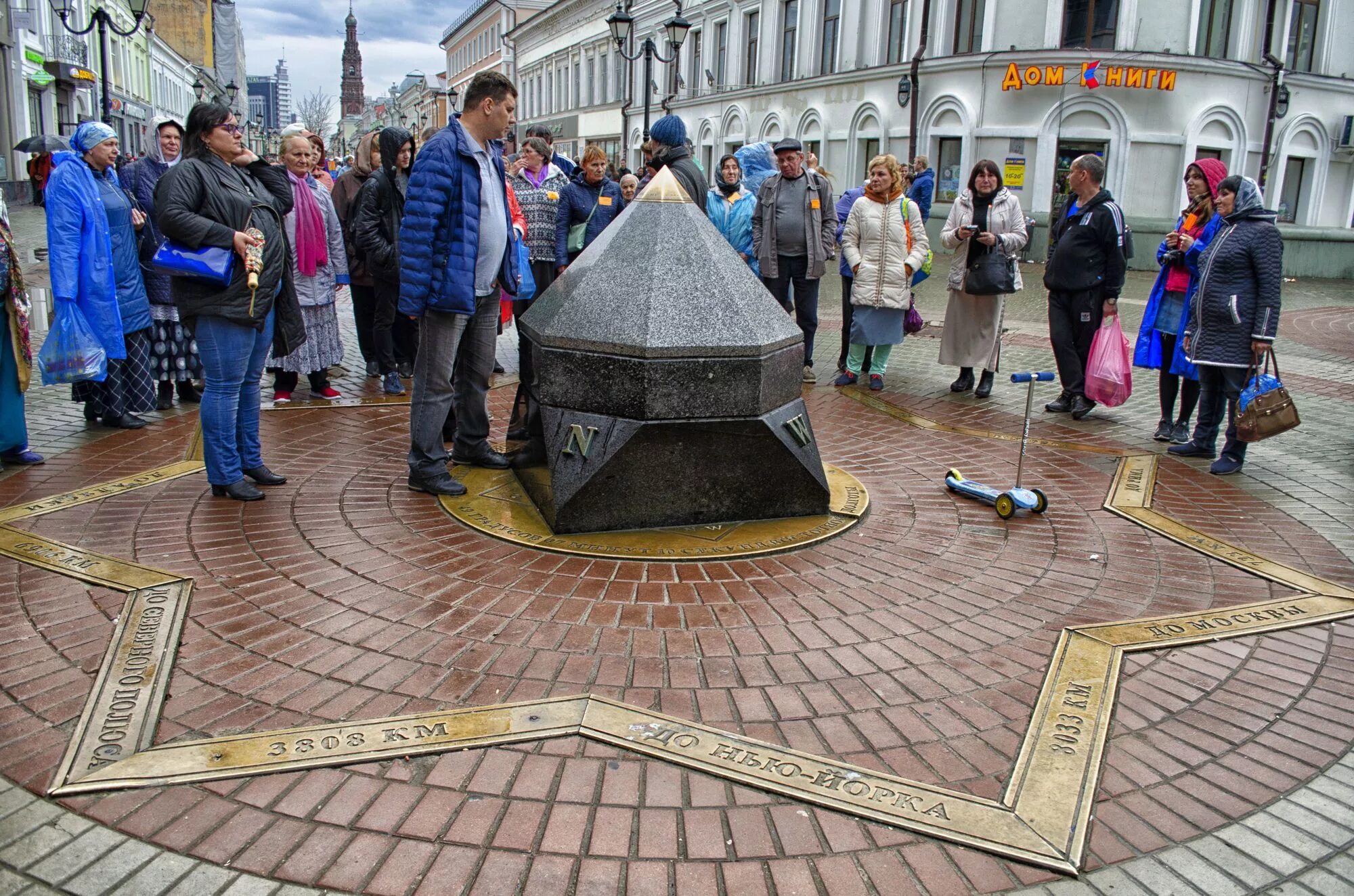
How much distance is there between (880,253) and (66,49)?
41.2 m

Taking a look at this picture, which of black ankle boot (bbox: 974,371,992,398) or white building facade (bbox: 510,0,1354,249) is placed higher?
white building facade (bbox: 510,0,1354,249)

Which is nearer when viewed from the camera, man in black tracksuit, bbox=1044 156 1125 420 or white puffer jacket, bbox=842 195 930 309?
man in black tracksuit, bbox=1044 156 1125 420

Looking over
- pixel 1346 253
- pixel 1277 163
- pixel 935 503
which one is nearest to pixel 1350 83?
pixel 1277 163

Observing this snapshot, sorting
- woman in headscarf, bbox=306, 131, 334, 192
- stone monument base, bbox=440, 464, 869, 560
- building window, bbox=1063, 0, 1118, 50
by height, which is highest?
building window, bbox=1063, 0, 1118, 50

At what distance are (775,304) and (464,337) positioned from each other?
5.87ft

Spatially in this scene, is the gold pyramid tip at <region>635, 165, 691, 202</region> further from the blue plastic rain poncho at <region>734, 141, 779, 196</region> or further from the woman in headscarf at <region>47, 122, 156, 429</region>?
the blue plastic rain poncho at <region>734, 141, 779, 196</region>

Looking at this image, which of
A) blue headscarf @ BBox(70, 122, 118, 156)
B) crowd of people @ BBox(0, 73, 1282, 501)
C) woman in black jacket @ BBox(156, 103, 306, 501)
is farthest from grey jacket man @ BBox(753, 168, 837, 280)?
blue headscarf @ BBox(70, 122, 118, 156)

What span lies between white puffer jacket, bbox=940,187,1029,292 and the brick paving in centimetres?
276

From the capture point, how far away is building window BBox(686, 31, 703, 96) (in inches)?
Answer: 1505

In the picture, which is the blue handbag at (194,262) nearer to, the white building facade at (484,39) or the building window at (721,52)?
the building window at (721,52)

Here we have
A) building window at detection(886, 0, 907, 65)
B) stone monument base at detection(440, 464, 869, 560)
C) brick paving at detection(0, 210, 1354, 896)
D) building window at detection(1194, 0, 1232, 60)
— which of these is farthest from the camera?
building window at detection(886, 0, 907, 65)

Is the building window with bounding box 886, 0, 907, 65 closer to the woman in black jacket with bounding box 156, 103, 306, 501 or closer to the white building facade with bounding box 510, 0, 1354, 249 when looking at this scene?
the white building facade with bounding box 510, 0, 1354, 249

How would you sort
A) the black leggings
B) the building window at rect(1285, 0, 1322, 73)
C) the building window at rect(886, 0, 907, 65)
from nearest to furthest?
the black leggings, the building window at rect(1285, 0, 1322, 73), the building window at rect(886, 0, 907, 65)

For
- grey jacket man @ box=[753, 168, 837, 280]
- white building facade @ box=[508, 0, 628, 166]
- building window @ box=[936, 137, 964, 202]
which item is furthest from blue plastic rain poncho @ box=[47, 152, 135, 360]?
white building facade @ box=[508, 0, 628, 166]
